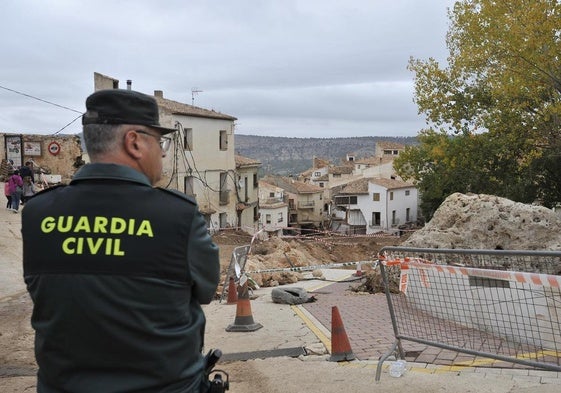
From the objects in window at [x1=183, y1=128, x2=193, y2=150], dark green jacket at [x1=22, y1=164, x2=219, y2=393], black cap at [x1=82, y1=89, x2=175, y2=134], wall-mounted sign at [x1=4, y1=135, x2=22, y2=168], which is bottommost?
dark green jacket at [x1=22, y1=164, x2=219, y2=393]

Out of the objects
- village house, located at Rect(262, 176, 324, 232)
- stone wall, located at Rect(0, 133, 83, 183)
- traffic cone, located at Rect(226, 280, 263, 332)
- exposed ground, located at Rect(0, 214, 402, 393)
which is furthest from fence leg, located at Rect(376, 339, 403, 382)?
village house, located at Rect(262, 176, 324, 232)

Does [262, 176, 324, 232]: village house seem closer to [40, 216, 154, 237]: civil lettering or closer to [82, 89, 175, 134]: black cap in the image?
[82, 89, 175, 134]: black cap

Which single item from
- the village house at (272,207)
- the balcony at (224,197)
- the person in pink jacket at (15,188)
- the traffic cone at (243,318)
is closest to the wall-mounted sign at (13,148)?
the person in pink jacket at (15,188)

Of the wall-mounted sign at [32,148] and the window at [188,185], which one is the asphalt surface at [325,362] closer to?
the wall-mounted sign at [32,148]

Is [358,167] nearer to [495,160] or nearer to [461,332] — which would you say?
[495,160]

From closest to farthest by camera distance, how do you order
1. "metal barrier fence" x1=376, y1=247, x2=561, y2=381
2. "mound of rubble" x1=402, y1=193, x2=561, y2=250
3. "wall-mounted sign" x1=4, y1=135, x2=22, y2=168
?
"metal barrier fence" x1=376, y1=247, x2=561, y2=381
"mound of rubble" x1=402, y1=193, x2=561, y2=250
"wall-mounted sign" x1=4, y1=135, x2=22, y2=168

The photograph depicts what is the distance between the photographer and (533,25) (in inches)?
634

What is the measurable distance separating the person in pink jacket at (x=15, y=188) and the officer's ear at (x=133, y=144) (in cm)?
2025

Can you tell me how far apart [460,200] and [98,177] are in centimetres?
1090

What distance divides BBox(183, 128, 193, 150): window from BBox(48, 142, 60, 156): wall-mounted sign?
29.6 ft

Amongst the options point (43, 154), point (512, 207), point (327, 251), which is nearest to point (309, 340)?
point (512, 207)

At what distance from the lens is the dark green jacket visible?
1.96 metres

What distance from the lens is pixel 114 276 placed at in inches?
76.9

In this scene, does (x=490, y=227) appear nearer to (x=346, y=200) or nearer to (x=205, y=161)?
(x=205, y=161)
